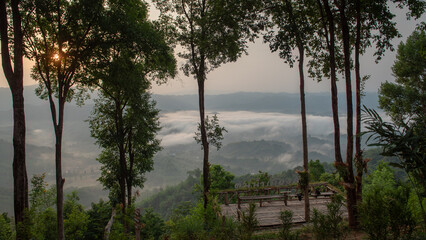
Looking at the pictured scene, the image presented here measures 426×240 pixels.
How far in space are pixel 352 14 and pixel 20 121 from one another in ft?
38.4

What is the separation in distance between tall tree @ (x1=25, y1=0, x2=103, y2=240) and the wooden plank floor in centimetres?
669

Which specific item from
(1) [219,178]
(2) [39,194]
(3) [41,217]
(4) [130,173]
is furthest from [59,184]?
(1) [219,178]

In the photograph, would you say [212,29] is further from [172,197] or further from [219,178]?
[172,197]

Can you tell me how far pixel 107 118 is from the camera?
46.0ft

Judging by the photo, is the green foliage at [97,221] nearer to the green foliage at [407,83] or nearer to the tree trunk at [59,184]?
the tree trunk at [59,184]

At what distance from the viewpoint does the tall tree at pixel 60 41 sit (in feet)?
27.8

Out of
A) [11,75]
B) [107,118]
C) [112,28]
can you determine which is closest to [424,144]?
[112,28]

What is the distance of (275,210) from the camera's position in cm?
1103

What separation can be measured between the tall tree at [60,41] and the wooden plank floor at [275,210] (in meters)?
6.69

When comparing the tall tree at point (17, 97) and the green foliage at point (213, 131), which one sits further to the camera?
the green foliage at point (213, 131)

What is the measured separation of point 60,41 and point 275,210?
35.4 ft

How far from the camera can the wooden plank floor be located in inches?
376

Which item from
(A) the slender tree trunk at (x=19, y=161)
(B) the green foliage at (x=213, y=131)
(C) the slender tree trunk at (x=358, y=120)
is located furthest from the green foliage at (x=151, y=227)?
(C) the slender tree trunk at (x=358, y=120)

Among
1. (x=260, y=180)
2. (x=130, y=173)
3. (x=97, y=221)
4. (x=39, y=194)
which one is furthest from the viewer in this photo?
(x=260, y=180)
